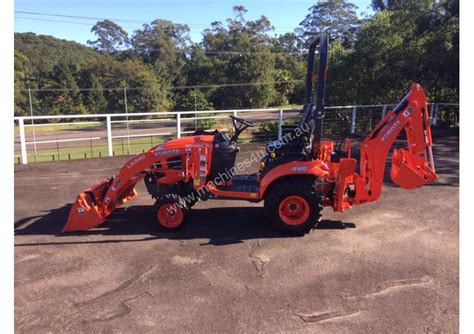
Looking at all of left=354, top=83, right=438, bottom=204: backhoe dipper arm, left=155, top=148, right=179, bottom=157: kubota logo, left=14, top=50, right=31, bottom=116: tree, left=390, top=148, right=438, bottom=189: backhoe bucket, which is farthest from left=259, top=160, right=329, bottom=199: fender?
left=14, top=50, right=31, bottom=116: tree

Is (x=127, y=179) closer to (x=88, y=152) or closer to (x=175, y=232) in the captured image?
(x=175, y=232)

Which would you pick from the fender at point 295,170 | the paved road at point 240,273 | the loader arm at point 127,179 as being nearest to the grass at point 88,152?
the loader arm at point 127,179

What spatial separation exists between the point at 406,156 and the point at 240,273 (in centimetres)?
281

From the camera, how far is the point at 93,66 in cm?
5788

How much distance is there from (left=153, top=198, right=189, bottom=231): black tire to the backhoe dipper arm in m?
2.35

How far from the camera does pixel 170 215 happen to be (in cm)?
508

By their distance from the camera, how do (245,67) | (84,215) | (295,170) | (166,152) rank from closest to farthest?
1. (295,170)
2. (84,215)
3. (166,152)
4. (245,67)

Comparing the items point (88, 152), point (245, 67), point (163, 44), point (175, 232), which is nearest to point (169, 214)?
point (175, 232)

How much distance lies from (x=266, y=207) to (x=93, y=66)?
5953 centimetres

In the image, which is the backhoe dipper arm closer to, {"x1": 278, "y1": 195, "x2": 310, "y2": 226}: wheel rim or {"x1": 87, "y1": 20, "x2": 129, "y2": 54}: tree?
{"x1": 278, "y1": 195, "x2": 310, "y2": 226}: wheel rim

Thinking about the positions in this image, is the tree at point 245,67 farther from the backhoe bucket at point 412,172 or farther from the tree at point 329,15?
the backhoe bucket at point 412,172

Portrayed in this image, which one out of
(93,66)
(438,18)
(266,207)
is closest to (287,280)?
(266,207)

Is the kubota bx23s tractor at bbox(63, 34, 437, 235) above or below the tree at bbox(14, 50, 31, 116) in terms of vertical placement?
below

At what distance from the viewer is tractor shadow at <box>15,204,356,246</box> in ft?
16.1
